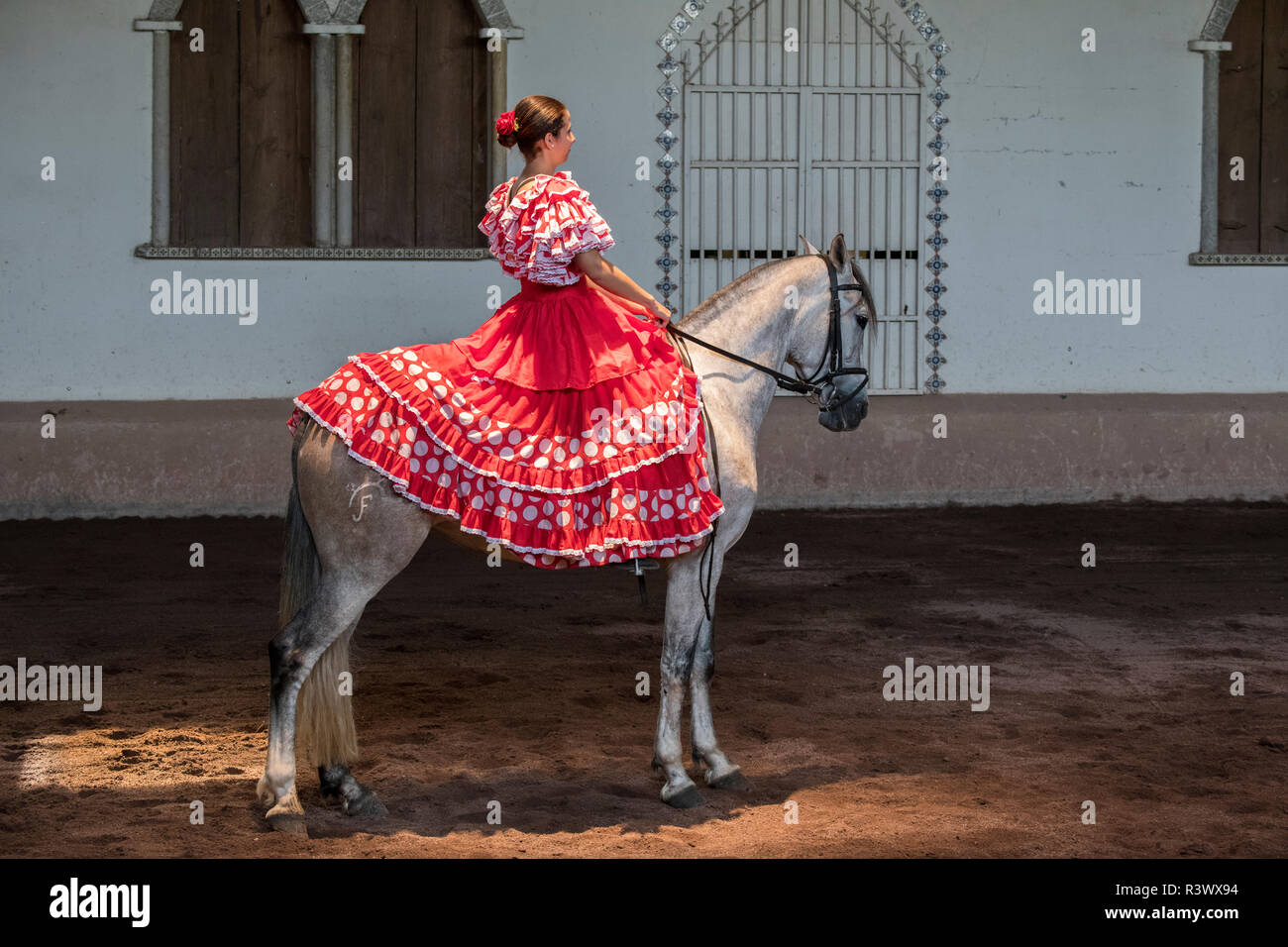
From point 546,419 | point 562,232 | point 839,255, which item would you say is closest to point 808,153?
point 839,255

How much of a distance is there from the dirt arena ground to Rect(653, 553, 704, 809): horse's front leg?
0.40 feet

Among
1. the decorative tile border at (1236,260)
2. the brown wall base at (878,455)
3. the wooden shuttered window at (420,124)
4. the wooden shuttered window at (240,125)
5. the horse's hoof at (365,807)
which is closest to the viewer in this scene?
the horse's hoof at (365,807)

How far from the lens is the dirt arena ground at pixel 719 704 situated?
4020mm

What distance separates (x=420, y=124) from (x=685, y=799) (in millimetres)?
6610

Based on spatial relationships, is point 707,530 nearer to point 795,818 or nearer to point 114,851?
point 795,818

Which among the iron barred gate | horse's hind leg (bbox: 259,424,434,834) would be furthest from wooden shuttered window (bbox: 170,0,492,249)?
horse's hind leg (bbox: 259,424,434,834)

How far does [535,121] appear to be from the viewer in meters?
4.18

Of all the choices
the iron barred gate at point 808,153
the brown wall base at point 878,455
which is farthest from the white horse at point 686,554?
the iron barred gate at point 808,153

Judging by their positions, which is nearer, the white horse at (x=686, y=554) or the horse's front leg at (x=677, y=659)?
the white horse at (x=686, y=554)

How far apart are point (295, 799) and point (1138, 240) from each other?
8.19 metres

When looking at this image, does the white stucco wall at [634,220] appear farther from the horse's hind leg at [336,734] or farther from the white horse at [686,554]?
the horse's hind leg at [336,734]

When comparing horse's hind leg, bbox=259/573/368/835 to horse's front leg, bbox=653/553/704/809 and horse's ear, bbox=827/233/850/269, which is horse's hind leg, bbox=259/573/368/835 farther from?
horse's ear, bbox=827/233/850/269

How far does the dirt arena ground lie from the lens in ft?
13.2

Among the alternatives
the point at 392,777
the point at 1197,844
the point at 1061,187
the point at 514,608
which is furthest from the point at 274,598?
the point at 1061,187
